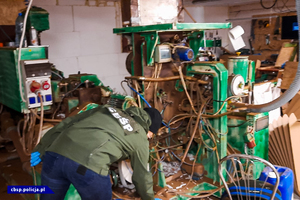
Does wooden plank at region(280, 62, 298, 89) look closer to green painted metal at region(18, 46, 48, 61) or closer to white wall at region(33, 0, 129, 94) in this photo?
white wall at region(33, 0, 129, 94)

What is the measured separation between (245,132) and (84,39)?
3.48m

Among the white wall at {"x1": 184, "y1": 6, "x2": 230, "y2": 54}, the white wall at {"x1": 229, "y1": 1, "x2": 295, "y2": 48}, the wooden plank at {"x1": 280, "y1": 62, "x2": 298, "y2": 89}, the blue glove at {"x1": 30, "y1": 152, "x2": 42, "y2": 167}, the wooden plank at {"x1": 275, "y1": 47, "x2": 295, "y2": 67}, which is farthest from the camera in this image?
the white wall at {"x1": 184, "y1": 6, "x2": 230, "y2": 54}

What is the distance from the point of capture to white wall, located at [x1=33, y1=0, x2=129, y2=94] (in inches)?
195

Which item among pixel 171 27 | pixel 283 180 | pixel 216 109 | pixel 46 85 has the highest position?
pixel 171 27

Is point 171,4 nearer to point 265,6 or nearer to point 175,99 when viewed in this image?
point 175,99

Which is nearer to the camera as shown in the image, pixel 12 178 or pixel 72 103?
pixel 72 103

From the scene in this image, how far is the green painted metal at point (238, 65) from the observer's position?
310 centimetres

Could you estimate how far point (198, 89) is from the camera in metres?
2.82

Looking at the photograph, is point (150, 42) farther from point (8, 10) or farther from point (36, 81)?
point (8, 10)

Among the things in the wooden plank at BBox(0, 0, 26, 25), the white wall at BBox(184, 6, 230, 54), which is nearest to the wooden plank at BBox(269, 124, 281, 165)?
the wooden plank at BBox(0, 0, 26, 25)

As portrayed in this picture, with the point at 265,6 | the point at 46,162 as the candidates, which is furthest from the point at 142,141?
the point at 265,6

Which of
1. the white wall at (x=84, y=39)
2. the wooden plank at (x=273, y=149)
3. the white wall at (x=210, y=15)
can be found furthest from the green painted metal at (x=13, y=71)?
the white wall at (x=210, y=15)

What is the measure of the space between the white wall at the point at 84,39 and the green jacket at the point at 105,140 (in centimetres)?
322

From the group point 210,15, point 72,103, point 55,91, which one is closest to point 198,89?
point 72,103
